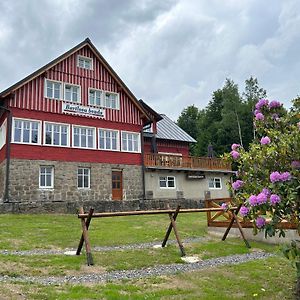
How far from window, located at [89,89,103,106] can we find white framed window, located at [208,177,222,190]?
1115 centimetres

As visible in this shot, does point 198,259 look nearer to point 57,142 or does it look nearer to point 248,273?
point 248,273

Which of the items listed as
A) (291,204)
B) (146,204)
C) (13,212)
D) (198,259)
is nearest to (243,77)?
(146,204)

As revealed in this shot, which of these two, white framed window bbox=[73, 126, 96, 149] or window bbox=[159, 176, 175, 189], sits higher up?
white framed window bbox=[73, 126, 96, 149]

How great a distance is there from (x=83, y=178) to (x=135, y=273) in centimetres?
1581

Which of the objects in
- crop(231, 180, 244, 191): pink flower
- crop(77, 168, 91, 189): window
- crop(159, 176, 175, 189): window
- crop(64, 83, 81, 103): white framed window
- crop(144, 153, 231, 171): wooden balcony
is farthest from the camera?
crop(159, 176, 175, 189): window

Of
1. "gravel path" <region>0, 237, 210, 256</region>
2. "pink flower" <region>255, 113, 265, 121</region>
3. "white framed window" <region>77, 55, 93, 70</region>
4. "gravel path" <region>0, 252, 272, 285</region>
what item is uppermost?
"white framed window" <region>77, 55, 93, 70</region>

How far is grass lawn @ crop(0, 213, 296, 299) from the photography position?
5879 millimetres

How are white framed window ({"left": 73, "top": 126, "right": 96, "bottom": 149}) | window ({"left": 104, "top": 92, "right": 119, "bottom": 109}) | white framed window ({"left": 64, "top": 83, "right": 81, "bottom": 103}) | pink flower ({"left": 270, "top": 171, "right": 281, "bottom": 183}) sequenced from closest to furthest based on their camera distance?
pink flower ({"left": 270, "top": 171, "right": 281, "bottom": 183}) < white framed window ({"left": 73, "top": 126, "right": 96, "bottom": 149}) < white framed window ({"left": 64, "top": 83, "right": 81, "bottom": 103}) < window ({"left": 104, "top": 92, "right": 119, "bottom": 109})

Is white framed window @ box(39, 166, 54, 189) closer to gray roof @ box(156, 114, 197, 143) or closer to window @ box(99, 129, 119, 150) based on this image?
window @ box(99, 129, 119, 150)

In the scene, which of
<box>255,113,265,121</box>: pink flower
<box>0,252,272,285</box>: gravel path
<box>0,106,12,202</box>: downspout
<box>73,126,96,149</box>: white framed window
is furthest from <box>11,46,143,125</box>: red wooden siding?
<box>255,113,265,121</box>: pink flower

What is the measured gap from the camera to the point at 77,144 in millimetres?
22641

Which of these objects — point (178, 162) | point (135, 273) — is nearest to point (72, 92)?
point (178, 162)

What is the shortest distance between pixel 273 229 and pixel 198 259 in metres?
4.53

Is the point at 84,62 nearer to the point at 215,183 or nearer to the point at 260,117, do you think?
the point at 215,183
